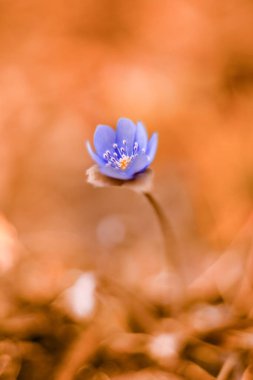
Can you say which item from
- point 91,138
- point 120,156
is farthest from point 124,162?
point 91,138

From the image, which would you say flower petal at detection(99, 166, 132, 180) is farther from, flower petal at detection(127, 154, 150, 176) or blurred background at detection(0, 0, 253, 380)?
blurred background at detection(0, 0, 253, 380)

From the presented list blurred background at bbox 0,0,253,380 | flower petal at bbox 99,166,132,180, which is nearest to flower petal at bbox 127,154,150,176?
flower petal at bbox 99,166,132,180

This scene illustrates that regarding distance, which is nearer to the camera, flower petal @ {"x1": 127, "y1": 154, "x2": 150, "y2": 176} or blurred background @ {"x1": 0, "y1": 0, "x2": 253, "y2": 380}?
flower petal @ {"x1": 127, "y1": 154, "x2": 150, "y2": 176}

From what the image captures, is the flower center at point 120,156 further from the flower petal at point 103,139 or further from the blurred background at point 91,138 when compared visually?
the blurred background at point 91,138

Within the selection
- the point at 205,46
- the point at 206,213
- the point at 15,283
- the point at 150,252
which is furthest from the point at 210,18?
the point at 15,283

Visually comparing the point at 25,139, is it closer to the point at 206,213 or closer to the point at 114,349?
the point at 206,213

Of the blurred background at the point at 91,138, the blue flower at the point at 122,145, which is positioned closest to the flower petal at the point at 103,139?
the blue flower at the point at 122,145

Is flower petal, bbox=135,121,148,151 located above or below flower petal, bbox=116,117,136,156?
below
